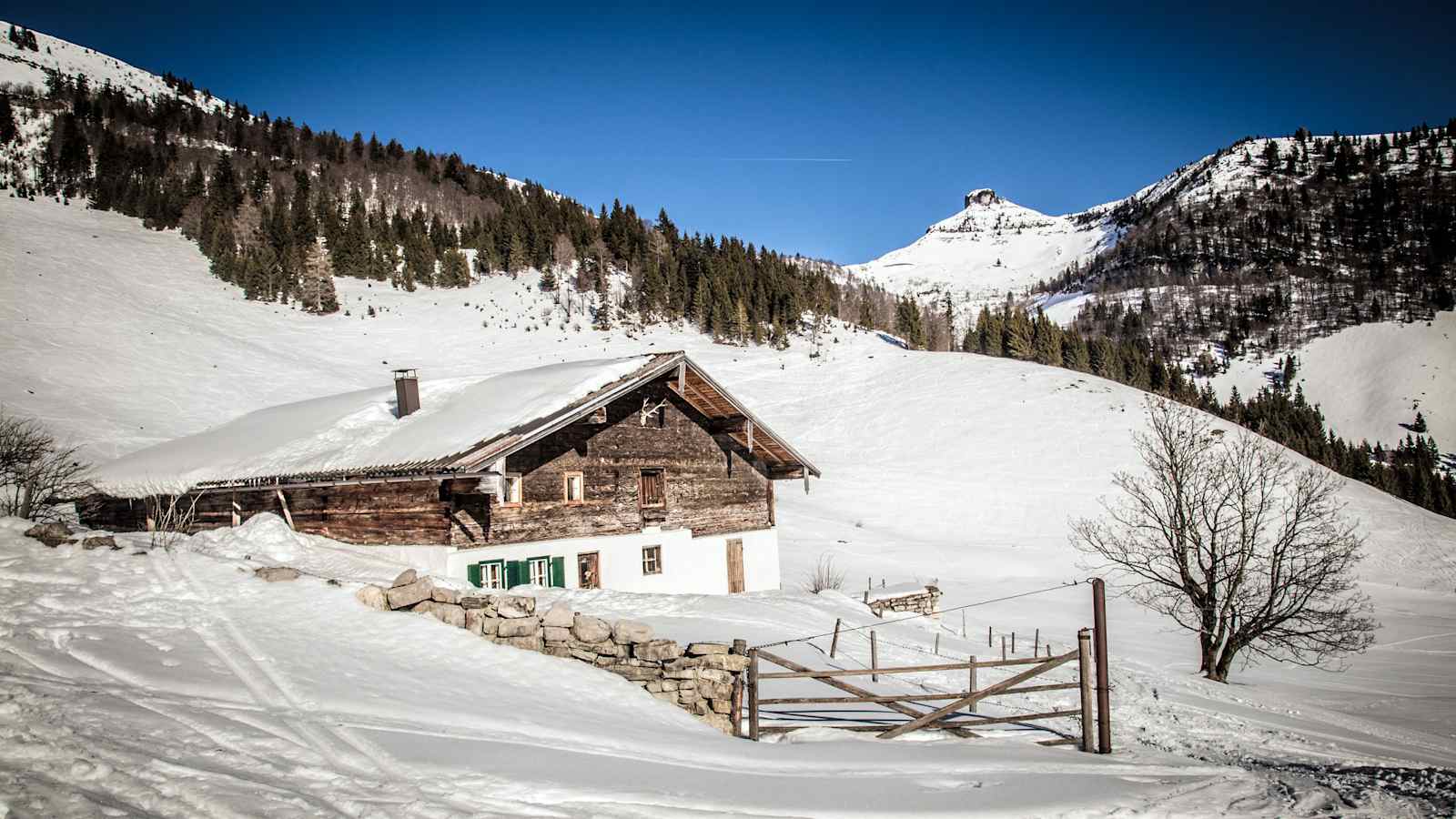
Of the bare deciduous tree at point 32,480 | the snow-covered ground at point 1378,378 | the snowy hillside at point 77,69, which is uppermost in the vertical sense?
the snowy hillside at point 77,69

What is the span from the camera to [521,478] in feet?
73.8

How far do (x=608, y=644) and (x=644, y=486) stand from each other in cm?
1366

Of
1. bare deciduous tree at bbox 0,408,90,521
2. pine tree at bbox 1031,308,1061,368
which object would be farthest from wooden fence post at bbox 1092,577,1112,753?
pine tree at bbox 1031,308,1061,368

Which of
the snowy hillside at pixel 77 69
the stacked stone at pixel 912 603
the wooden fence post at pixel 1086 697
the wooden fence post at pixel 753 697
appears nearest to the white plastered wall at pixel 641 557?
the stacked stone at pixel 912 603

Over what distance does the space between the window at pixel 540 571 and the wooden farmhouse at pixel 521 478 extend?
36mm

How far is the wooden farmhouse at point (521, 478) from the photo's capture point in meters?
21.5

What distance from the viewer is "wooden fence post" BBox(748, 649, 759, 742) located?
473 inches

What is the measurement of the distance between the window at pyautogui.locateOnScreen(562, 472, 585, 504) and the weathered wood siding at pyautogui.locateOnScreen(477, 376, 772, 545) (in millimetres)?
131

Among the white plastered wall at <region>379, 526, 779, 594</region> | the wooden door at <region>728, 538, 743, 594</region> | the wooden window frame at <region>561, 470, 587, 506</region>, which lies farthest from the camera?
the wooden door at <region>728, 538, 743, 594</region>

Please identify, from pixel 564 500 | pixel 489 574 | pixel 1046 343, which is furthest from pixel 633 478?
pixel 1046 343

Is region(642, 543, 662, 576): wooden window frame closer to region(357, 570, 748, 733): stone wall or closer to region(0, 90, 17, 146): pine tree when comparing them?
region(357, 570, 748, 733): stone wall

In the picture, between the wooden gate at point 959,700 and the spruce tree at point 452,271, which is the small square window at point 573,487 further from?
the spruce tree at point 452,271

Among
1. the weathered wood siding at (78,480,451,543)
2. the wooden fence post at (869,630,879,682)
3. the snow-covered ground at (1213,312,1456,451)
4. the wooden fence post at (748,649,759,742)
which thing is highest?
the snow-covered ground at (1213,312,1456,451)

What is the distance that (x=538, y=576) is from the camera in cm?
2253
